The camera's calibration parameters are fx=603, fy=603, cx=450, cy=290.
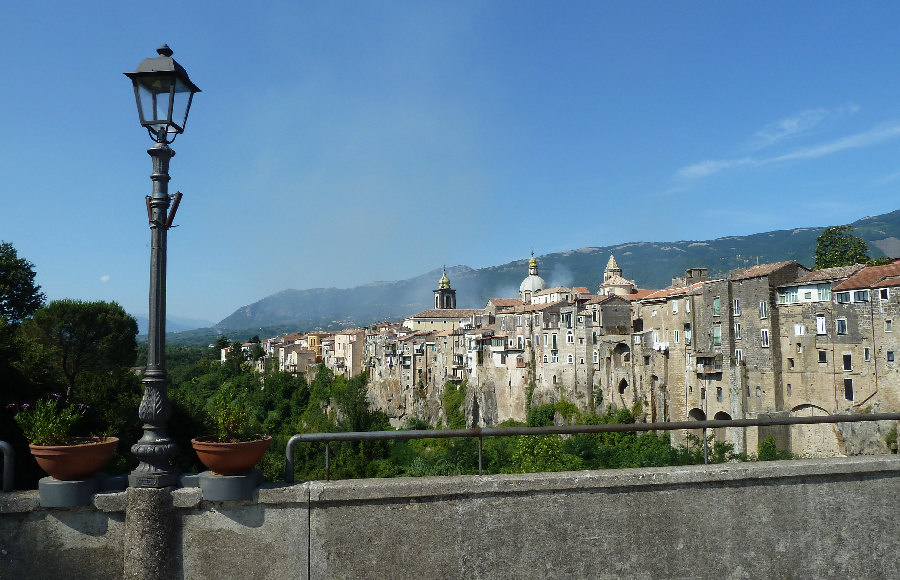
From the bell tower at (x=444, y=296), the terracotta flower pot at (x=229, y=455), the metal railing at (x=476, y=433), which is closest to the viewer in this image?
the terracotta flower pot at (x=229, y=455)

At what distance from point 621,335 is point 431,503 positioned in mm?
58430

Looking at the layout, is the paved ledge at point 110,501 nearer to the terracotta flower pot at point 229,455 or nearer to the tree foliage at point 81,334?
the terracotta flower pot at point 229,455

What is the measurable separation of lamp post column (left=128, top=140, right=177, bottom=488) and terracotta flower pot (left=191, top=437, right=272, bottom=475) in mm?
333

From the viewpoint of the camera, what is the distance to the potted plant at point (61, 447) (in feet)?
16.6

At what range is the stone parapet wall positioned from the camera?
5164mm

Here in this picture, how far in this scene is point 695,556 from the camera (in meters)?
5.51

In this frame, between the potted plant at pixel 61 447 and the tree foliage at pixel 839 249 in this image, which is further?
the tree foliage at pixel 839 249

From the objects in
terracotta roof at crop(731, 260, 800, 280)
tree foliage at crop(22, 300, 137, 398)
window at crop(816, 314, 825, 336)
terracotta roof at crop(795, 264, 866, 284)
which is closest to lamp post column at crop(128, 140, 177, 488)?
tree foliage at crop(22, 300, 137, 398)

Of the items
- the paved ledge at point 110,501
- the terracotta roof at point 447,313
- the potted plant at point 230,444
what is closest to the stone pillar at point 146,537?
the paved ledge at point 110,501

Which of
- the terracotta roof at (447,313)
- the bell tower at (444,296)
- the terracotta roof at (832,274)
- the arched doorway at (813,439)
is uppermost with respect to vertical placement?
the bell tower at (444,296)

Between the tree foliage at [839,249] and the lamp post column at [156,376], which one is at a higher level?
the tree foliage at [839,249]

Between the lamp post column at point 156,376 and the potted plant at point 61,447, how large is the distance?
12.6 inches

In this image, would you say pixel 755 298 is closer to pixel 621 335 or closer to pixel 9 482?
pixel 621 335

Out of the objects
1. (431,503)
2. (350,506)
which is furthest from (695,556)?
(350,506)
